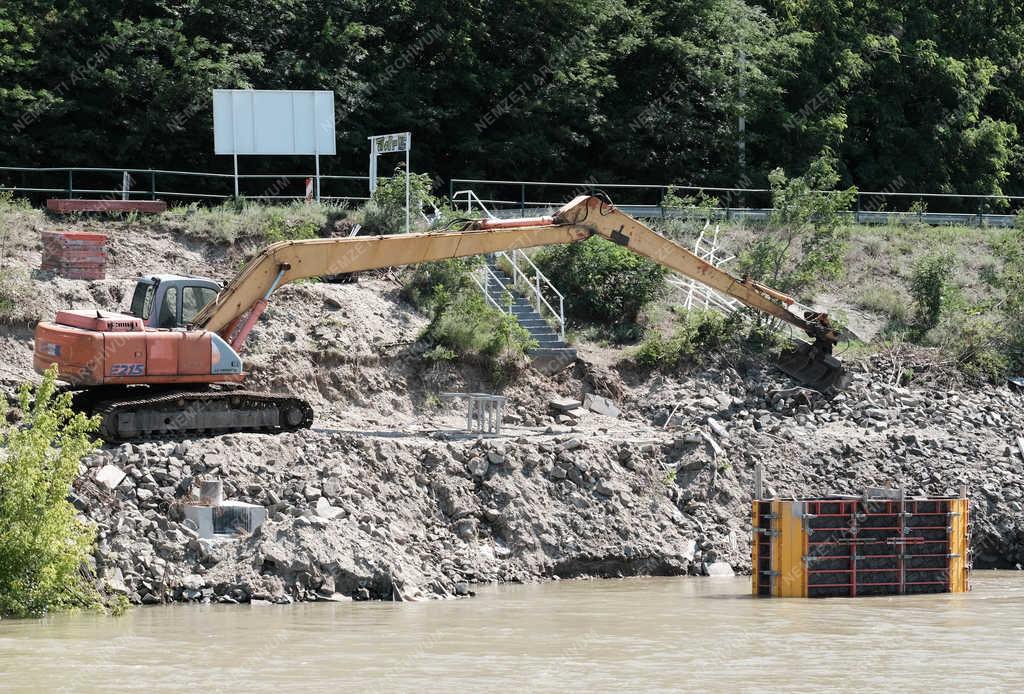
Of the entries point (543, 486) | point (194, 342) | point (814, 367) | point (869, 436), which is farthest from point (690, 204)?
point (194, 342)

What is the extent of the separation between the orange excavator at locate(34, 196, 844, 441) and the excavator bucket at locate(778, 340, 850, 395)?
7.78 meters

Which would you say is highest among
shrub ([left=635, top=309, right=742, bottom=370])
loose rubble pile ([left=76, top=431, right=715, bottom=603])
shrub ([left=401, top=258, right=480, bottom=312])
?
shrub ([left=401, top=258, right=480, bottom=312])

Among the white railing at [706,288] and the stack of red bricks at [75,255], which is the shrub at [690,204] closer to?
the white railing at [706,288]

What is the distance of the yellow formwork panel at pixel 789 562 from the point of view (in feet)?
72.3

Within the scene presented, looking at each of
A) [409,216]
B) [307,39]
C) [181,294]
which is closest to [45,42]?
[307,39]

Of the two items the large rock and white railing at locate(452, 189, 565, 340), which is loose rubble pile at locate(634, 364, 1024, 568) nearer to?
white railing at locate(452, 189, 565, 340)

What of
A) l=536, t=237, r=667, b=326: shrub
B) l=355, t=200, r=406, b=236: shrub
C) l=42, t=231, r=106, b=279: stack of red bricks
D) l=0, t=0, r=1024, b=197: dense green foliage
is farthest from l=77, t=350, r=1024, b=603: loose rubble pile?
l=0, t=0, r=1024, b=197: dense green foliage

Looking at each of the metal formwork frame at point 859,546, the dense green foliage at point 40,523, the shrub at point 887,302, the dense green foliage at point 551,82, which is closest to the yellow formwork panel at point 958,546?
the metal formwork frame at point 859,546

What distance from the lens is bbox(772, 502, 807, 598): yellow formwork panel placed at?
2203cm

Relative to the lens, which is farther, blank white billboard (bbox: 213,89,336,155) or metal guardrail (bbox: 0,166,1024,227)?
metal guardrail (bbox: 0,166,1024,227)

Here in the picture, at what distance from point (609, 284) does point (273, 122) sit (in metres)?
8.57

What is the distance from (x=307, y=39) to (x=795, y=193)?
1423cm

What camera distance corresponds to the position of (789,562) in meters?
22.1

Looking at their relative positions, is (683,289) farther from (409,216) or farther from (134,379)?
(134,379)
